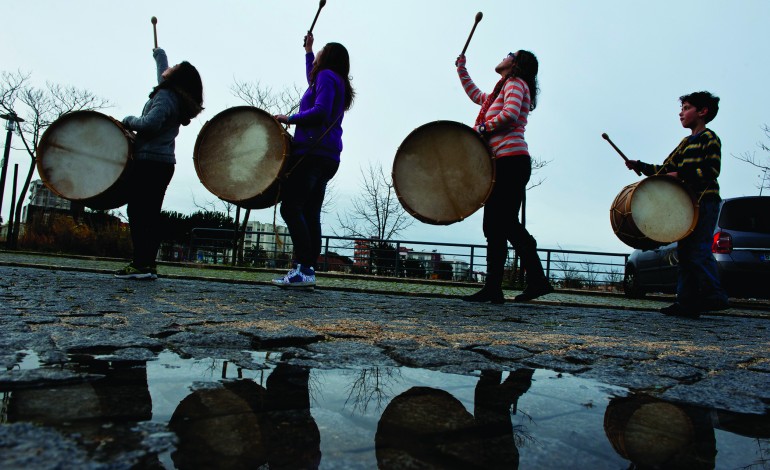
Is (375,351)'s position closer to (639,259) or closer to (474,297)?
(474,297)

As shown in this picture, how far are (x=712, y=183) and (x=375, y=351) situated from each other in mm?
4034

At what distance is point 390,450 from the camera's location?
1022 mm

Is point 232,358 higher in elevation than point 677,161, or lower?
lower

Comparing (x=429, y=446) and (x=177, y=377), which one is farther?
(x=177, y=377)

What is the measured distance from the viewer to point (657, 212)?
16.4 ft

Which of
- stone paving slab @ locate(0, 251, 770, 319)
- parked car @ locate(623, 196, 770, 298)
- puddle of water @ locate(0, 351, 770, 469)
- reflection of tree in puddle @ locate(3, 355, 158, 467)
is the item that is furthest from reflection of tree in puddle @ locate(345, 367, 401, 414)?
parked car @ locate(623, 196, 770, 298)

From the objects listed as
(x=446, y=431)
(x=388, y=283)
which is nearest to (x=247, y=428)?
(x=446, y=431)

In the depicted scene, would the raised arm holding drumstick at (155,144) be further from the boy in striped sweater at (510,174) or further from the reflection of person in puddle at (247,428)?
the reflection of person in puddle at (247,428)

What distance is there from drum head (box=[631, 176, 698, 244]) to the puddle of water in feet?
12.2

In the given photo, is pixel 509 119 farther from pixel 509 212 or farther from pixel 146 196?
pixel 146 196

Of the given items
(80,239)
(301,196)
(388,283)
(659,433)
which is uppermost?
(301,196)

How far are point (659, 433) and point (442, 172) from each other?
3630mm

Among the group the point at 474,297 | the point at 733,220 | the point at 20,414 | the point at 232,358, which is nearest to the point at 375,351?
the point at 232,358

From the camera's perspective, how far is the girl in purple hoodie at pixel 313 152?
482 centimetres
